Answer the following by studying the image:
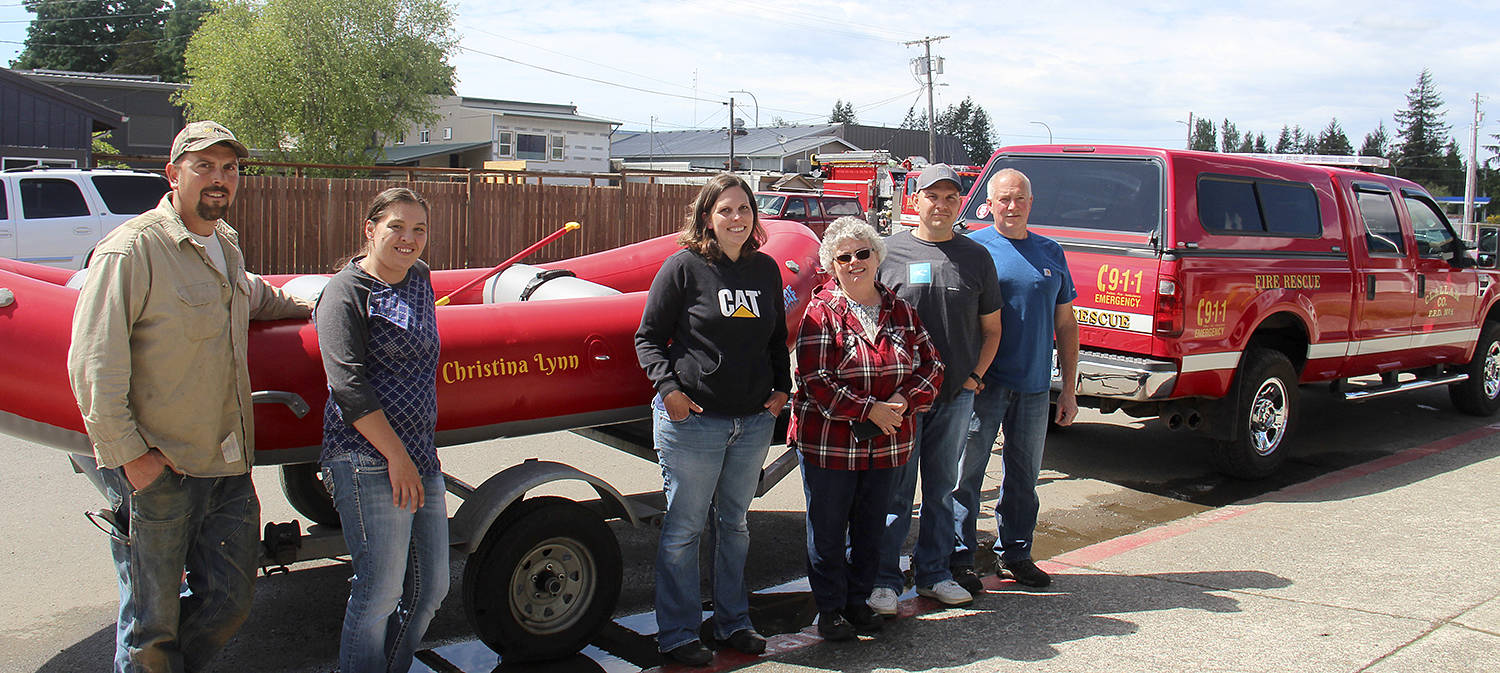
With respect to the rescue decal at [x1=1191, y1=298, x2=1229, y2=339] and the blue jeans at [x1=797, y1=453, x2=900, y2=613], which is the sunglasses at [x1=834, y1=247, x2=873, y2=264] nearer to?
the blue jeans at [x1=797, y1=453, x2=900, y2=613]

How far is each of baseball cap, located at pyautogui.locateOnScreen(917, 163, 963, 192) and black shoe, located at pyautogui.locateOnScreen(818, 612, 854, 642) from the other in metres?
1.75

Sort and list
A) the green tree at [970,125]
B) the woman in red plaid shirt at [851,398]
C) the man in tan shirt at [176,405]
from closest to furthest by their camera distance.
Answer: the man in tan shirt at [176,405] → the woman in red plaid shirt at [851,398] → the green tree at [970,125]

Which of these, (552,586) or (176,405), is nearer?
(176,405)

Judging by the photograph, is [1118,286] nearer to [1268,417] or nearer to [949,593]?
[1268,417]

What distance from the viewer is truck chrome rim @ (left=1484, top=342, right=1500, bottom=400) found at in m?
9.74

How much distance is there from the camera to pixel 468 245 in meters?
19.9

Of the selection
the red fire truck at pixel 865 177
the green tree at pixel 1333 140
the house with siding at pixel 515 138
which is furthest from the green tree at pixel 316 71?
the green tree at pixel 1333 140

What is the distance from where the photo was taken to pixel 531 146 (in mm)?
52219

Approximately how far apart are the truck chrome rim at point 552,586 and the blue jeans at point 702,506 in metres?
0.33

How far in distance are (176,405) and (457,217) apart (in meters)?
17.2

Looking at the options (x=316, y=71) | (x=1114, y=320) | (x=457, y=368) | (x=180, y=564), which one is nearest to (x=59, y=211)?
(x=457, y=368)

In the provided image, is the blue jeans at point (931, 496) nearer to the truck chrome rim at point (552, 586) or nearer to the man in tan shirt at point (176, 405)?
the truck chrome rim at point (552, 586)

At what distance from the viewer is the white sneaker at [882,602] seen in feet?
14.5

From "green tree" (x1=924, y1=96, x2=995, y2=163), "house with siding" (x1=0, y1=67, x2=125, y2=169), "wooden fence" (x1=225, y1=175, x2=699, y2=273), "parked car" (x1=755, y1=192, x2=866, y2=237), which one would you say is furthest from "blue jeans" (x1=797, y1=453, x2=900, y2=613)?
"green tree" (x1=924, y1=96, x2=995, y2=163)
